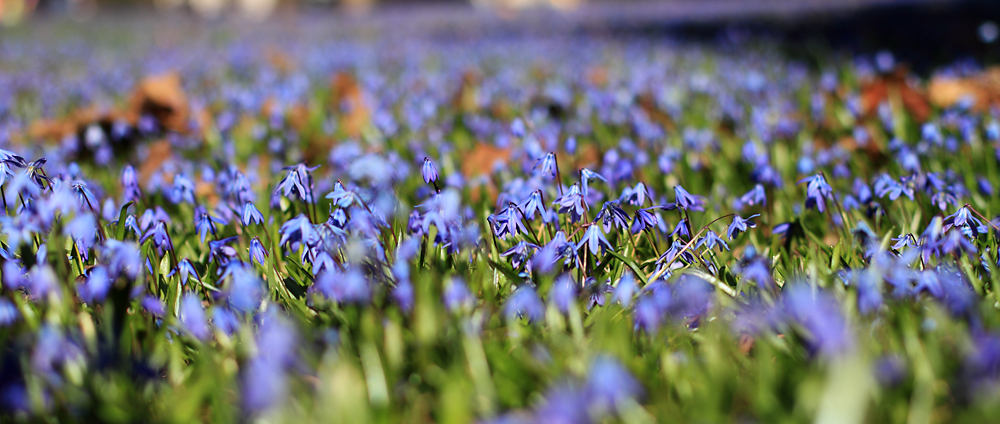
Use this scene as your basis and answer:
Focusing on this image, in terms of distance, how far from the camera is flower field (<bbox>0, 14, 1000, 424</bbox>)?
3.97 ft

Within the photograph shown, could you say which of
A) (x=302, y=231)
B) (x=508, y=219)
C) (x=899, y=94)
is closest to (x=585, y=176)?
(x=508, y=219)

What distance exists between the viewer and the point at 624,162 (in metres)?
2.66

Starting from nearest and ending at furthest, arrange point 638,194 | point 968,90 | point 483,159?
point 638,194, point 483,159, point 968,90

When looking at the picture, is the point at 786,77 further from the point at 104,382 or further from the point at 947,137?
the point at 104,382

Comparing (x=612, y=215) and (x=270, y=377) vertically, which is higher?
(x=612, y=215)

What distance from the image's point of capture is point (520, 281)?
1847 millimetres

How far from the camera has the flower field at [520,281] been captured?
1210mm

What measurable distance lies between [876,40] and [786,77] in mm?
3214

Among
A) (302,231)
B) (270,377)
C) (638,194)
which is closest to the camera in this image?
(270,377)

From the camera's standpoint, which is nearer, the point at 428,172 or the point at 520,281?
the point at 520,281

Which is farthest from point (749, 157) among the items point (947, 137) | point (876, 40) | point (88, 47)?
point (88, 47)

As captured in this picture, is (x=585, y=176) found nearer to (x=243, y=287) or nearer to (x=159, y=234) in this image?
(x=243, y=287)

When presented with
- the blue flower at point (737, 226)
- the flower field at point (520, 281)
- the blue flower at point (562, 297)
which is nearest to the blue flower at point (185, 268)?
the flower field at point (520, 281)

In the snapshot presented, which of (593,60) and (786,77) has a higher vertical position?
(593,60)
